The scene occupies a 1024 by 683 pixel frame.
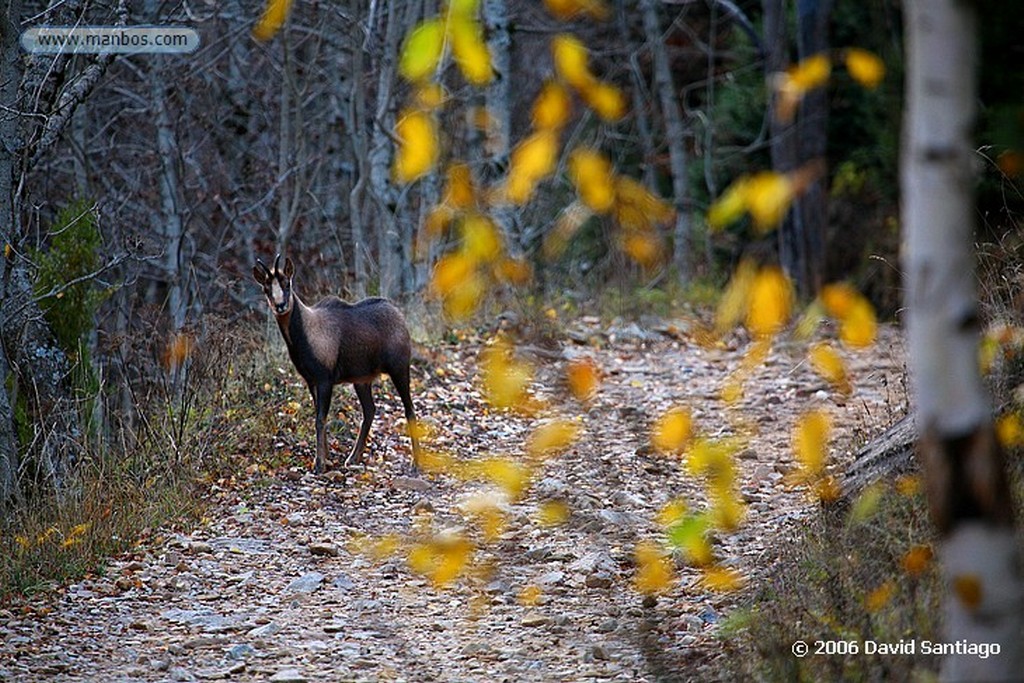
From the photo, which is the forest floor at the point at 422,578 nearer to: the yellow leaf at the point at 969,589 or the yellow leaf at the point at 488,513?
the yellow leaf at the point at 488,513

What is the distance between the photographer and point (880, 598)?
5.09 metres

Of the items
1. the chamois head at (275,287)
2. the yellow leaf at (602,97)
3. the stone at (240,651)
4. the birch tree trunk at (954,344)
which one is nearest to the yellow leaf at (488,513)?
the stone at (240,651)

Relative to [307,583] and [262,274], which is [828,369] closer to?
[307,583]

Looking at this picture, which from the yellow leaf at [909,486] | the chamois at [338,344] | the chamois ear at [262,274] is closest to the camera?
the yellow leaf at [909,486]

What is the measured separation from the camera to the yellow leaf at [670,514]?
293 inches

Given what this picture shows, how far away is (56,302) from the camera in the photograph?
32.0 ft

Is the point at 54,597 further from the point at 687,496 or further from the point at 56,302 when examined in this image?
the point at 687,496

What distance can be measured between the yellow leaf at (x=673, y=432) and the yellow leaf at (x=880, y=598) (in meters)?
1.03

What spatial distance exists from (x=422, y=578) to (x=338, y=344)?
2.98 metres

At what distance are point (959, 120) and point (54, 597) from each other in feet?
19.0

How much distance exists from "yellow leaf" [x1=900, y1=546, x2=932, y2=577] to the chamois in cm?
513

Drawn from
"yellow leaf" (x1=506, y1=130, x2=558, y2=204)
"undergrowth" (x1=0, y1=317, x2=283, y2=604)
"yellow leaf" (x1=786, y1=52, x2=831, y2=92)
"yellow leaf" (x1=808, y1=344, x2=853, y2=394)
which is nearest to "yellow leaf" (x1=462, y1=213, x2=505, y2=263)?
"yellow leaf" (x1=506, y1=130, x2=558, y2=204)

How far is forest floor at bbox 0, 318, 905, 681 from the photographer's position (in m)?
6.07

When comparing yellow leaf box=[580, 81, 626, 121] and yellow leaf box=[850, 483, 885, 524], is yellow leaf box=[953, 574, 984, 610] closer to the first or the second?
yellow leaf box=[580, 81, 626, 121]
